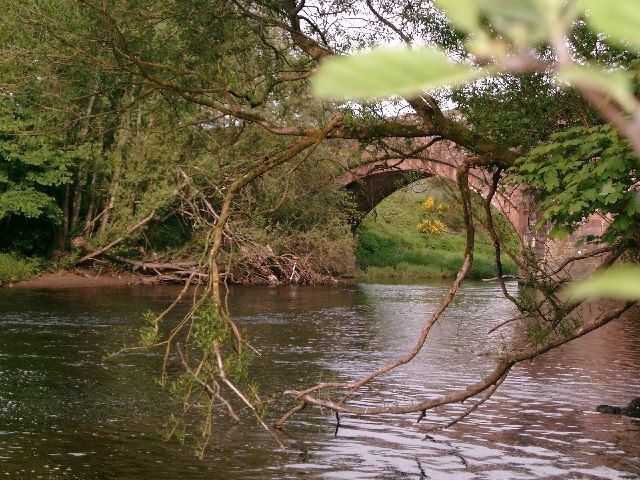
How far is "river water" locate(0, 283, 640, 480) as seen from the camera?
900 cm

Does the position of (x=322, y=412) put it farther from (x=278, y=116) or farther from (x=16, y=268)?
(x=16, y=268)

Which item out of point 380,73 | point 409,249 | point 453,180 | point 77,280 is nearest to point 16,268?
point 77,280

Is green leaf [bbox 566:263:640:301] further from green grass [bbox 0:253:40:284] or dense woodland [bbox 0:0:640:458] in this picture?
green grass [bbox 0:253:40:284]

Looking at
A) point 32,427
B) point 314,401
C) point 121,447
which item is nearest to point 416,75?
point 314,401

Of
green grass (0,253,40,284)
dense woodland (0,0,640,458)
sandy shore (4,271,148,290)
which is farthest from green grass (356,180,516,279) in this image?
dense woodland (0,0,640,458)

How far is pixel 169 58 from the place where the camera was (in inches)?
425

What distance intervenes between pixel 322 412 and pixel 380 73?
9.91m

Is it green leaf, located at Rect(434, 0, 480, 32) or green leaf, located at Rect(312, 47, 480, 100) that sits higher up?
green leaf, located at Rect(434, 0, 480, 32)

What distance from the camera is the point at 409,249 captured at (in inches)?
1928

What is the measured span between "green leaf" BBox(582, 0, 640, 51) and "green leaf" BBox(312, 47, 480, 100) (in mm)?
86

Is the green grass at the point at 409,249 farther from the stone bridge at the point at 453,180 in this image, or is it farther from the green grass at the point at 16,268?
the stone bridge at the point at 453,180

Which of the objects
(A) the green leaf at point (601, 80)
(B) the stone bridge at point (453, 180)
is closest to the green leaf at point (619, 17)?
(A) the green leaf at point (601, 80)

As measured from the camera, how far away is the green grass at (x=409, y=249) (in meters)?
43.7

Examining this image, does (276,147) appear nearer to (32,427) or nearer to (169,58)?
(169,58)
